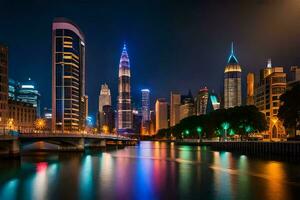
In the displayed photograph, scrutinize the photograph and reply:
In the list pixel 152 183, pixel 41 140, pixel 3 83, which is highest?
pixel 3 83

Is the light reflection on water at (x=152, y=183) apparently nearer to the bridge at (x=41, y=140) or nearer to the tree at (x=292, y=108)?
the bridge at (x=41, y=140)

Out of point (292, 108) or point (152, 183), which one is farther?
point (292, 108)

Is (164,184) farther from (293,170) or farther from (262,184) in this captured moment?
(293,170)

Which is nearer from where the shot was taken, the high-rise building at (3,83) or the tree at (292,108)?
the tree at (292,108)

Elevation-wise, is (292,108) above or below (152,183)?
above

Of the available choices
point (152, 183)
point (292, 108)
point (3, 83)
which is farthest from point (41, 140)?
point (292, 108)

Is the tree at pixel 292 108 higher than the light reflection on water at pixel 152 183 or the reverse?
higher

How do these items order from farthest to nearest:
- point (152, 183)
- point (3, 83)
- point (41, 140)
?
point (3, 83)
point (41, 140)
point (152, 183)

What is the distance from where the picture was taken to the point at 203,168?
79.4 m

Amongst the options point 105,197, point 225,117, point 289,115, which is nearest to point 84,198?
point 105,197

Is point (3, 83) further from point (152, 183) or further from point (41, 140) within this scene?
point (152, 183)

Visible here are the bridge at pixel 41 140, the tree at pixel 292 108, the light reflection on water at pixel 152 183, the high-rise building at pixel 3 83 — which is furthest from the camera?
the high-rise building at pixel 3 83

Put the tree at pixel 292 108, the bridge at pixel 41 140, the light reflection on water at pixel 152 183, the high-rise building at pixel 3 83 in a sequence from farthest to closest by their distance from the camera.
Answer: the high-rise building at pixel 3 83, the tree at pixel 292 108, the bridge at pixel 41 140, the light reflection on water at pixel 152 183

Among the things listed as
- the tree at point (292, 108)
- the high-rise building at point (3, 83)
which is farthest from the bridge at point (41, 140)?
the tree at point (292, 108)
